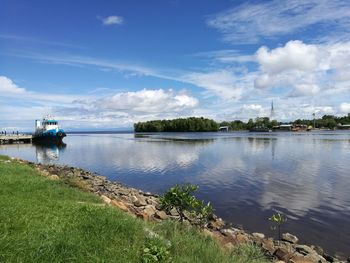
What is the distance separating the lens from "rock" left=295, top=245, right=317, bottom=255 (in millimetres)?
14397

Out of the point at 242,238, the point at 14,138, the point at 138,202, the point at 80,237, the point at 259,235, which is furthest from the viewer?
the point at 14,138

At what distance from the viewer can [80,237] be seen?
8.69 m

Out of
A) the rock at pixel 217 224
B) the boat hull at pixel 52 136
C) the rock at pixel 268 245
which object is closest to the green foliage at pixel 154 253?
the rock at pixel 268 245

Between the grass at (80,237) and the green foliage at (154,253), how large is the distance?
0.18m

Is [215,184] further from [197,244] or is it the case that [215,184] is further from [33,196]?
[197,244]

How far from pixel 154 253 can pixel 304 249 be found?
902 cm

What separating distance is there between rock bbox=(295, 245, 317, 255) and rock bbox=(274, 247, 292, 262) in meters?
0.99

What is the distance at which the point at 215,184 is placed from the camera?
A: 102 ft

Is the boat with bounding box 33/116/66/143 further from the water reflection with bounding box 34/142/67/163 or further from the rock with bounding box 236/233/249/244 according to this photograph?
the rock with bounding box 236/233/249/244

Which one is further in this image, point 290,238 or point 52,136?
point 52,136

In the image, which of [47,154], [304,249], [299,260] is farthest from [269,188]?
[47,154]

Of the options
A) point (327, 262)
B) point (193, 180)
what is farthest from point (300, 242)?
point (193, 180)

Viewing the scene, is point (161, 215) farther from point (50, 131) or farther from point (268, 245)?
point (50, 131)

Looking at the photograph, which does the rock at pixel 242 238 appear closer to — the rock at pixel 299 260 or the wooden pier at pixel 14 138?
the rock at pixel 299 260
